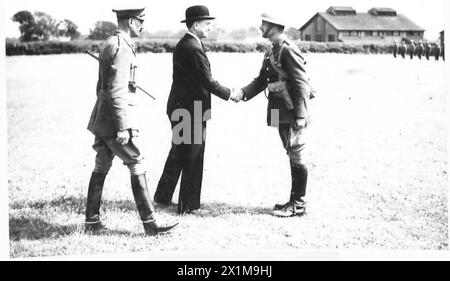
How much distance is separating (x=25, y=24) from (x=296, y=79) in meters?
3.42

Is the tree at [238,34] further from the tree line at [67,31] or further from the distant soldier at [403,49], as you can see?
the distant soldier at [403,49]

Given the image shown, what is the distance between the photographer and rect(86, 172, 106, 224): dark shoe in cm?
593

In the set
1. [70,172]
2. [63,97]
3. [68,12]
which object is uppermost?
[68,12]

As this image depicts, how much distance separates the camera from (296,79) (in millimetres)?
6242

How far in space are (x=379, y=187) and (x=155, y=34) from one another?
11.4ft

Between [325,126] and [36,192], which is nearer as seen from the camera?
[36,192]

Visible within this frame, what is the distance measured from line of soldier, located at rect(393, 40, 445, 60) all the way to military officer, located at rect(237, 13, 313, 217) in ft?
8.34

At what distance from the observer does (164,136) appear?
719 cm

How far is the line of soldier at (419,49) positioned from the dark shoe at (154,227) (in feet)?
14.7

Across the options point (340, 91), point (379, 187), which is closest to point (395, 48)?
point (340, 91)

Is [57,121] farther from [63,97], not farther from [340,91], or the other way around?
[340,91]

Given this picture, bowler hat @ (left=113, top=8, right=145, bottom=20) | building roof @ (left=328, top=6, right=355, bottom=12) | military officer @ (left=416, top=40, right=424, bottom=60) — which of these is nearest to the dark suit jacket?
bowler hat @ (left=113, top=8, right=145, bottom=20)

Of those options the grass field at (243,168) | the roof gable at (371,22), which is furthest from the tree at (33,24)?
the roof gable at (371,22)

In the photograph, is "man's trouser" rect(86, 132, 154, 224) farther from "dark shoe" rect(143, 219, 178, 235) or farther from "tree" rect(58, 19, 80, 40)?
"tree" rect(58, 19, 80, 40)
